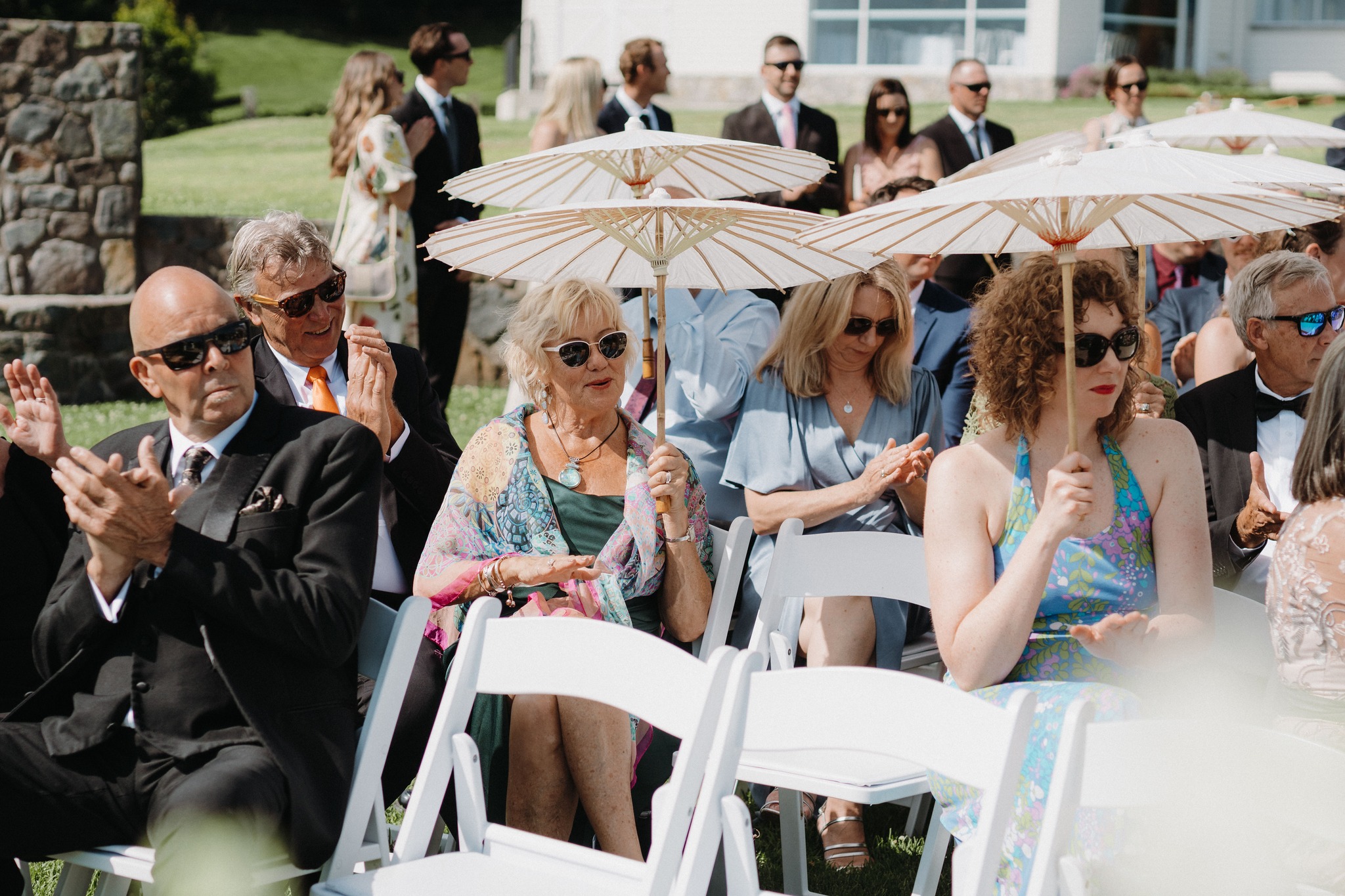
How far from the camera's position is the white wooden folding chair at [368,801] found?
2926 millimetres

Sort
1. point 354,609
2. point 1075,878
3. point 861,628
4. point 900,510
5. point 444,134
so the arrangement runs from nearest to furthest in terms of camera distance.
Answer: point 1075,878 < point 354,609 < point 861,628 < point 900,510 < point 444,134

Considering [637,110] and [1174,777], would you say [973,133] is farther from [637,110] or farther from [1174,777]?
[1174,777]

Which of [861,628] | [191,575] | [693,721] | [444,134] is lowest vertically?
[861,628]

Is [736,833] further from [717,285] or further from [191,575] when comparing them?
[717,285]

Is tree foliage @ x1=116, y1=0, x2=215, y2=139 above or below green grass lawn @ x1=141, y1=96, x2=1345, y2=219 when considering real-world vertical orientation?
above

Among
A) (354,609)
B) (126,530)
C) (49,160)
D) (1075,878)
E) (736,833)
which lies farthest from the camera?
(49,160)

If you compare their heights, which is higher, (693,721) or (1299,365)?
(1299,365)

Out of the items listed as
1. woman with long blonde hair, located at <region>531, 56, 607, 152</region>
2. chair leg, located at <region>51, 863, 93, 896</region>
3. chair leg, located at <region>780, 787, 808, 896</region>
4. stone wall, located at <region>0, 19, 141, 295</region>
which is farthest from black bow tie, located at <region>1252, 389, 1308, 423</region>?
stone wall, located at <region>0, 19, 141, 295</region>

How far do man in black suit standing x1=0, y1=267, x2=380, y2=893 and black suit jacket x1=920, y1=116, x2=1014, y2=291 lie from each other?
16.7 feet

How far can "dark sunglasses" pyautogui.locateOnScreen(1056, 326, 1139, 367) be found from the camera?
322 cm

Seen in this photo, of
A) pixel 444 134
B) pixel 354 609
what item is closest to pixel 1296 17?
pixel 444 134

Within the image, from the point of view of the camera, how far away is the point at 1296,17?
94.9 feet

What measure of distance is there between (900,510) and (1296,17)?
94.8 feet

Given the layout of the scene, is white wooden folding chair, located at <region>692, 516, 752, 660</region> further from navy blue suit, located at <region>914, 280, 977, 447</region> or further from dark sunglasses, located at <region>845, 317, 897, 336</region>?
navy blue suit, located at <region>914, 280, 977, 447</region>
